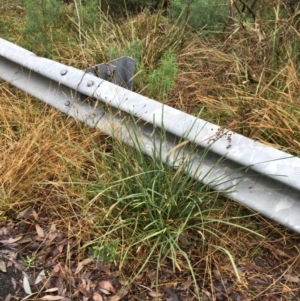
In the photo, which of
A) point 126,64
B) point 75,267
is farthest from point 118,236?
point 126,64

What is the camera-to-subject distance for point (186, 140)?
9.48ft

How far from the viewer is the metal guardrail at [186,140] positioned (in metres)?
2.62

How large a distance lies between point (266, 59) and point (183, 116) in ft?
3.98

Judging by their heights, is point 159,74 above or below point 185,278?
above

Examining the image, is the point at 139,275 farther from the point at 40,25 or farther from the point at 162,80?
the point at 40,25

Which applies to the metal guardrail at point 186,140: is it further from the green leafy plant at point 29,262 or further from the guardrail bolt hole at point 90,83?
the green leafy plant at point 29,262

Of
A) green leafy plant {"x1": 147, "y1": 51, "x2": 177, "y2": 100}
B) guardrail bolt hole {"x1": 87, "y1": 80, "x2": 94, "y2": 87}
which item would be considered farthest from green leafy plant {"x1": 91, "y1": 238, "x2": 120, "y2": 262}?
green leafy plant {"x1": 147, "y1": 51, "x2": 177, "y2": 100}

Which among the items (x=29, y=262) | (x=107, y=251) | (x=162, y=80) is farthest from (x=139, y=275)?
(x=162, y=80)

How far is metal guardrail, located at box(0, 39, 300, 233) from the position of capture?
2619 millimetres

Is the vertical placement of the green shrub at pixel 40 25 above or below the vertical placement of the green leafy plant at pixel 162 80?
below

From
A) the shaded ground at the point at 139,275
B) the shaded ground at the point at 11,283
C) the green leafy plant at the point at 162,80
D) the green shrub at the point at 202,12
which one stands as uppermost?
the green shrub at the point at 202,12

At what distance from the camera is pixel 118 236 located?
2830 mm

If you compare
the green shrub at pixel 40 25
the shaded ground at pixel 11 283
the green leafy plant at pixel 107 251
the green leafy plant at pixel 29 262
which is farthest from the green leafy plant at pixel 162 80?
the shaded ground at pixel 11 283

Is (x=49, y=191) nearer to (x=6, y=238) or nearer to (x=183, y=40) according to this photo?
(x=6, y=238)
